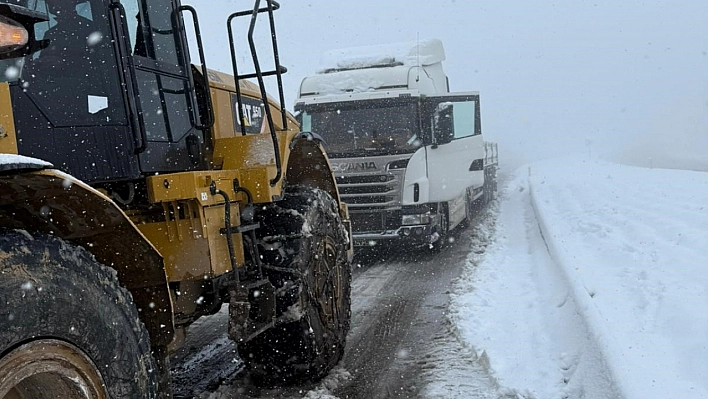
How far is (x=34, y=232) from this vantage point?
2254 mm

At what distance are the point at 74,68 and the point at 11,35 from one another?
1.05 metres

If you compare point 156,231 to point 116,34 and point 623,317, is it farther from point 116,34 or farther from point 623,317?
point 623,317

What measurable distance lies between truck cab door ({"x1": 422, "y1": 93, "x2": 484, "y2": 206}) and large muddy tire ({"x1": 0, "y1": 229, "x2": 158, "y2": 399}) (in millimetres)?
8333

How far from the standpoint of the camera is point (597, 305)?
540cm

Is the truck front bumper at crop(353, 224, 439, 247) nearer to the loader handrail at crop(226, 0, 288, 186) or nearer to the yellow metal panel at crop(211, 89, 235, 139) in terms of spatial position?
the yellow metal panel at crop(211, 89, 235, 139)

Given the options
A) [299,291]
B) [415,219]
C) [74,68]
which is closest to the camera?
[74,68]

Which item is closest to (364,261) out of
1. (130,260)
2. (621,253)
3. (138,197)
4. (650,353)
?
(621,253)

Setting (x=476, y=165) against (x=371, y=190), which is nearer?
(x=371, y=190)

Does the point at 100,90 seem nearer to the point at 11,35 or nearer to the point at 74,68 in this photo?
the point at 74,68

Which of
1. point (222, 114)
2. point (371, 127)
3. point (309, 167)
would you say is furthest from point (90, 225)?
point (371, 127)

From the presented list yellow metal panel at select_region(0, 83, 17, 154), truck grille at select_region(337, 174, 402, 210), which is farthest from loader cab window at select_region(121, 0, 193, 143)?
truck grille at select_region(337, 174, 402, 210)

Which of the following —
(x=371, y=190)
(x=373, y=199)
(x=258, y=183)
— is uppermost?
(x=258, y=183)

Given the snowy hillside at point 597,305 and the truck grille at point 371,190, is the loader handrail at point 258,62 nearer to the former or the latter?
the snowy hillside at point 597,305

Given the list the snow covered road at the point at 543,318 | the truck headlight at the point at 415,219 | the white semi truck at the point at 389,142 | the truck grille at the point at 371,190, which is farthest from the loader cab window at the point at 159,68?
the truck headlight at the point at 415,219
